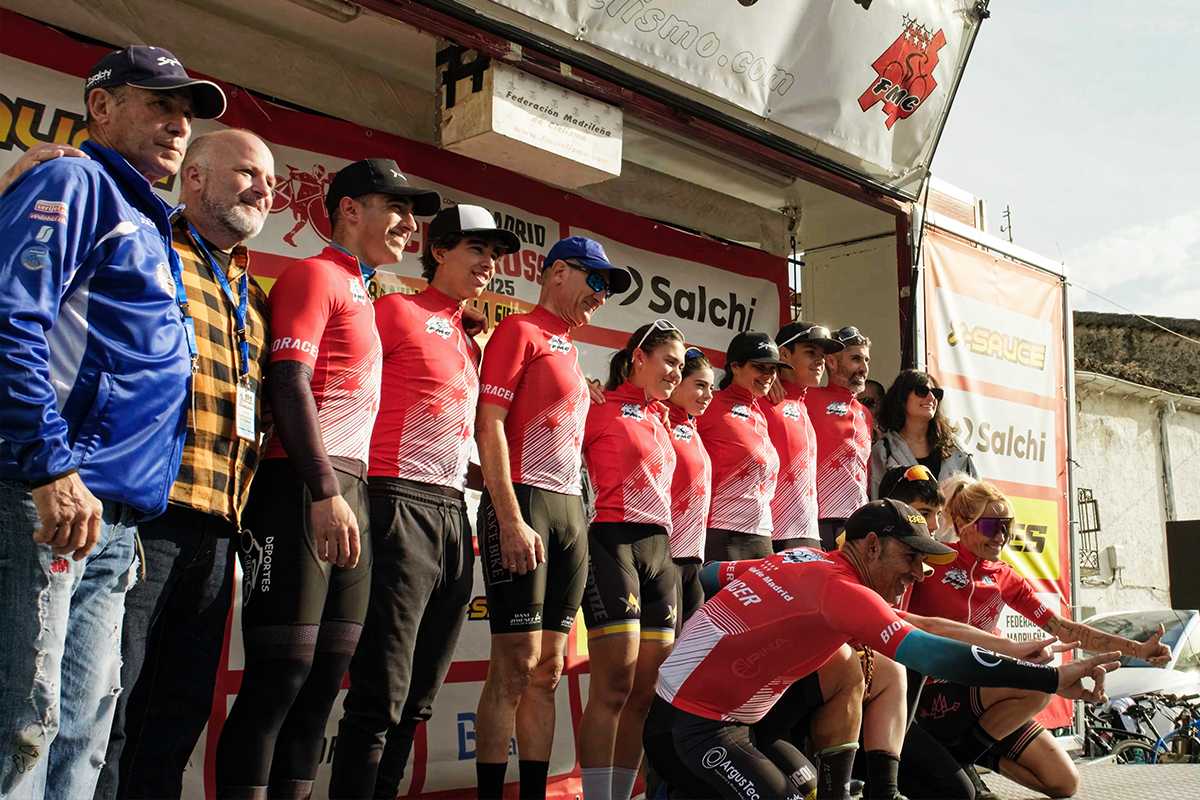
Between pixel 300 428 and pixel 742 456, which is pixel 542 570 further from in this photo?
pixel 742 456

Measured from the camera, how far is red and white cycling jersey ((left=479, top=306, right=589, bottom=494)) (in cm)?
409

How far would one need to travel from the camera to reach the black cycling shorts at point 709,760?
335 cm

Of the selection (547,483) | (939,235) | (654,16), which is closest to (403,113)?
(654,16)

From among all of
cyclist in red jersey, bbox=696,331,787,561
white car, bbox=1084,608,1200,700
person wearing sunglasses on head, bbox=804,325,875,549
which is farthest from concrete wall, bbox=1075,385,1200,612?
cyclist in red jersey, bbox=696,331,787,561

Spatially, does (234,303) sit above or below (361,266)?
below

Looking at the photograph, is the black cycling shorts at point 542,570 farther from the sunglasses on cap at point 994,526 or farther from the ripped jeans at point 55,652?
the sunglasses on cap at point 994,526

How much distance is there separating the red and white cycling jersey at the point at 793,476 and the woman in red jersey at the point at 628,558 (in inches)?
28.0

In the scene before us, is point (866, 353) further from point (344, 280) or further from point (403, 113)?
point (344, 280)

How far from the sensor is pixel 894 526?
345 cm

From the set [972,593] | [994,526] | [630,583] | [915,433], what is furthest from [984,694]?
[630,583]

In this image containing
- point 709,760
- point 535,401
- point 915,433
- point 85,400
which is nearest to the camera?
point 85,400

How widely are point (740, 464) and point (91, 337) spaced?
10.9 ft

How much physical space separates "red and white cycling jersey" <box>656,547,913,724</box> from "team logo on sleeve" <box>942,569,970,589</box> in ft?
5.84

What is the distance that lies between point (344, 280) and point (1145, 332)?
2066 cm
